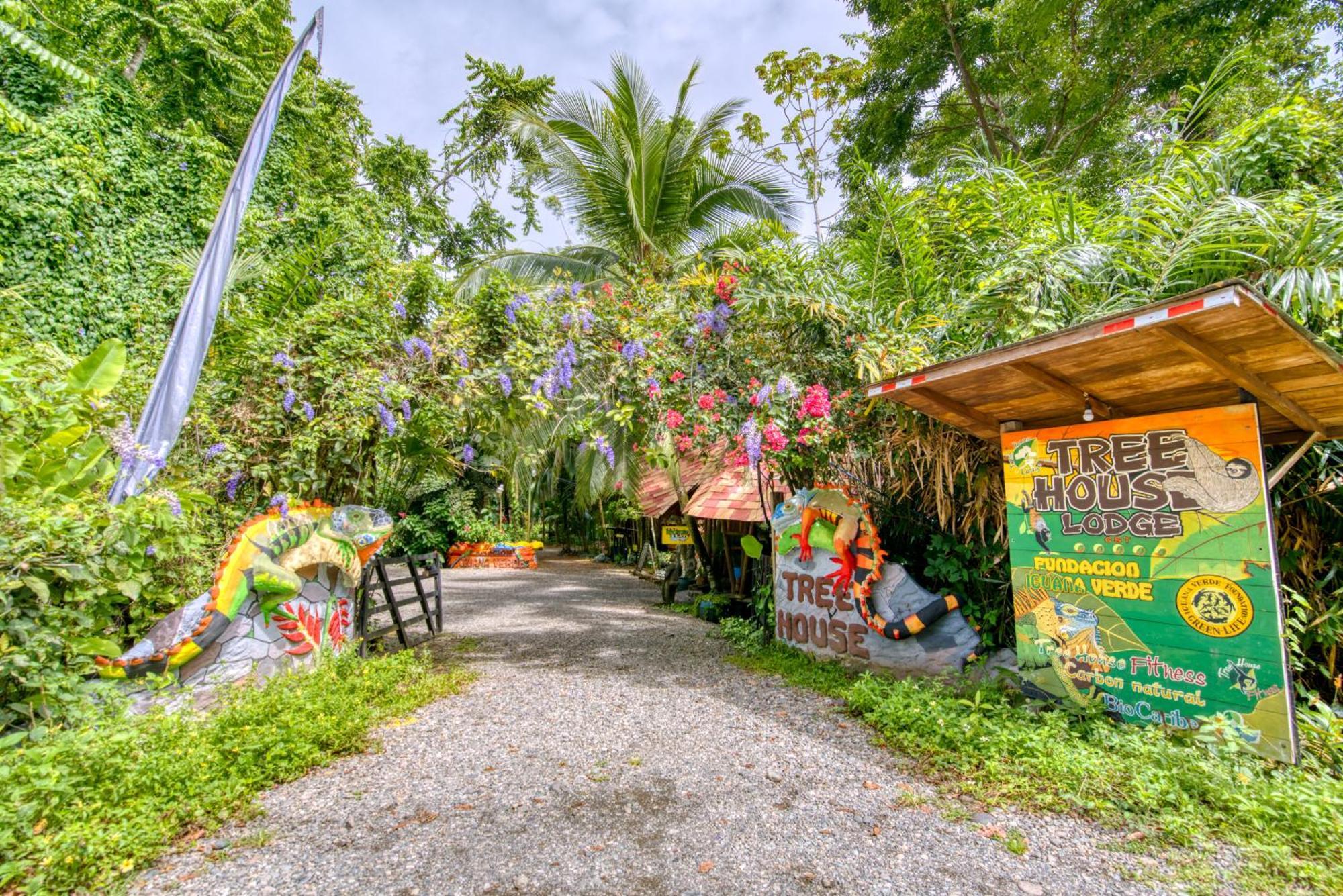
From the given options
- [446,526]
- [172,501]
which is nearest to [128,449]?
[172,501]

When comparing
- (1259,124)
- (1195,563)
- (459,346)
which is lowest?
(1195,563)

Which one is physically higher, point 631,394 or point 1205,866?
point 631,394

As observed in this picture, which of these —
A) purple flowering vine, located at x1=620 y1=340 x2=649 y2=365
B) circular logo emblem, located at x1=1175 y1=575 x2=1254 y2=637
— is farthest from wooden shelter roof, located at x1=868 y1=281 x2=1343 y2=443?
purple flowering vine, located at x1=620 y1=340 x2=649 y2=365

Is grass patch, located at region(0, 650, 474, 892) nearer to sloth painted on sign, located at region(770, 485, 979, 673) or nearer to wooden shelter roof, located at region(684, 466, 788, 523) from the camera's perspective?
sloth painted on sign, located at region(770, 485, 979, 673)

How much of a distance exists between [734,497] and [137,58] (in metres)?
12.1

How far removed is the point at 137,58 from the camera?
9.81 m

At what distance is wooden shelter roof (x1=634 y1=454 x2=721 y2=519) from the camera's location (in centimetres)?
1180

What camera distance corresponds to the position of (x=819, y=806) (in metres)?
3.13

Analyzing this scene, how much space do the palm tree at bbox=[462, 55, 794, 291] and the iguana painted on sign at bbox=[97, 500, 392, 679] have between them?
19.6 ft

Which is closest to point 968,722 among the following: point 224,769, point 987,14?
point 224,769

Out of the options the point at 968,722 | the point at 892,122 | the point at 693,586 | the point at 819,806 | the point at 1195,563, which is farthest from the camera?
the point at 693,586

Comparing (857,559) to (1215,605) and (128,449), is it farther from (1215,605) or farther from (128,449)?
(128,449)

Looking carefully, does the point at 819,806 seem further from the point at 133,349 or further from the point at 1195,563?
the point at 133,349

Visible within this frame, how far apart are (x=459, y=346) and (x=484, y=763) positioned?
370cm
